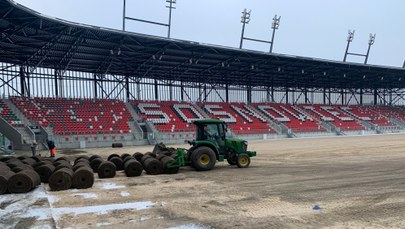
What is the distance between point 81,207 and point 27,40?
27.5 metres

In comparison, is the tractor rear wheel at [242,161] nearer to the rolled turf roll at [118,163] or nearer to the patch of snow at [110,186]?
the rolled turf roll at [118,163]

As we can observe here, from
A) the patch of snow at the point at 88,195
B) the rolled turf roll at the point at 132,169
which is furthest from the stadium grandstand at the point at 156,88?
the patch of snow at the point at 88,195

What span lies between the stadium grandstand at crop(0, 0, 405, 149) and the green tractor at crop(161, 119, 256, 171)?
698 inches

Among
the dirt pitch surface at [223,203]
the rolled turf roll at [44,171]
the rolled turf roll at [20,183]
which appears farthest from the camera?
the rolled turf roll at [44,171]

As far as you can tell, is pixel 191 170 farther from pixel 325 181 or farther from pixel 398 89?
pixel 398 89

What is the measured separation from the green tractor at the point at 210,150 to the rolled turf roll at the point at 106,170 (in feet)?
6.65

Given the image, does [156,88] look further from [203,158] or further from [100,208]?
[100,208]

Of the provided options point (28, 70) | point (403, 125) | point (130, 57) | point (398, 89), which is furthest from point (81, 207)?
point (398, 89)

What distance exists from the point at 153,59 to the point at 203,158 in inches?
1060

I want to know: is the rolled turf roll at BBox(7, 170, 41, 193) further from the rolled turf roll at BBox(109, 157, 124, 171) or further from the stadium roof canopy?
the stadium roof canopy

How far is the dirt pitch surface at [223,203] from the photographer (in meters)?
6.33

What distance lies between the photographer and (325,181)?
10242 mm

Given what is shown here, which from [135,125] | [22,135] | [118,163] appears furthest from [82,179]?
[135,125]

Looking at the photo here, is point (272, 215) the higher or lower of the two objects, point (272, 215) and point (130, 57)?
the lower
